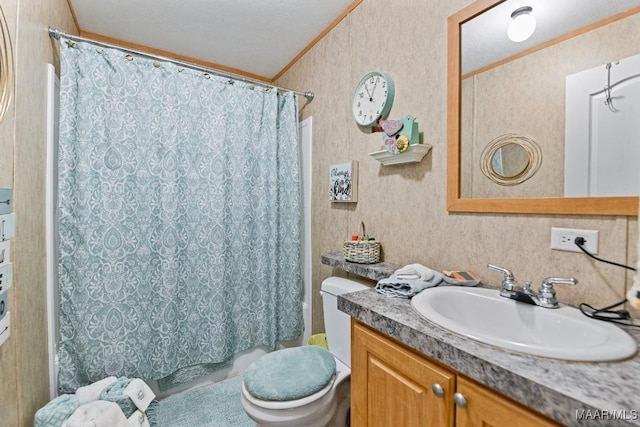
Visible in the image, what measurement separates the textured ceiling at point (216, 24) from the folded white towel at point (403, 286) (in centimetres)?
162

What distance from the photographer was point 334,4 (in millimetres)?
1706

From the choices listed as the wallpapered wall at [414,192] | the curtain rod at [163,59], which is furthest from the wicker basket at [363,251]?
the curtain rod at [163,59]

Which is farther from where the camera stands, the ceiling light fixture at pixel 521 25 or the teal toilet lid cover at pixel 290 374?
the teal toilet lid cover at pixel 290 374

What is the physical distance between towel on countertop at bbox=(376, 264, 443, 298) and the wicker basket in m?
0.37

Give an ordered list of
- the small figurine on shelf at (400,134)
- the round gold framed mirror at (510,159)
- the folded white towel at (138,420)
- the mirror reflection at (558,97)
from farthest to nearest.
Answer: the folded white towel at (138,420), the small figurine on shelf at (400,134), the round gold framed mirror at (510,159), the mirror reflection at (558,97)

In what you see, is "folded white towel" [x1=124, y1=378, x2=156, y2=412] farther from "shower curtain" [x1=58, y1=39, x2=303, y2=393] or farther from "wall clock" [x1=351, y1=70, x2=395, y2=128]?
"wall clock" [x1=351, y1=70, x2=395, y2=128]

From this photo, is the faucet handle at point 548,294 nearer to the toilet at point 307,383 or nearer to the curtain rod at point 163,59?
the toilet at point 307,383

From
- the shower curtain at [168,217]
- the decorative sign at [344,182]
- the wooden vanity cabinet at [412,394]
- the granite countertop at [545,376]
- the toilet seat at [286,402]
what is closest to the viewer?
the granite countertop at [545,376]

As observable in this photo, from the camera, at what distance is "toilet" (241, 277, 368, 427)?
1.17 m

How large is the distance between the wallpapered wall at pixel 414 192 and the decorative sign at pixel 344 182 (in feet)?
0.13

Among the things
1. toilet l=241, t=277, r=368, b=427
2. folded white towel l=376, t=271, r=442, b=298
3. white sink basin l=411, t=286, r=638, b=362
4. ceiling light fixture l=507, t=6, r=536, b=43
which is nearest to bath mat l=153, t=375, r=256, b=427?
toilet l=241, t=277, r=368, b=427

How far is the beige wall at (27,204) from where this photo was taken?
1.04 m

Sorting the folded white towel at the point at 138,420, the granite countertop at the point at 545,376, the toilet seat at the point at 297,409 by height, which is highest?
the granite countertop at the point at 545,376

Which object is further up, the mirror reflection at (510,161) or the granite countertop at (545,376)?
the mirror reflection at (510,161)
